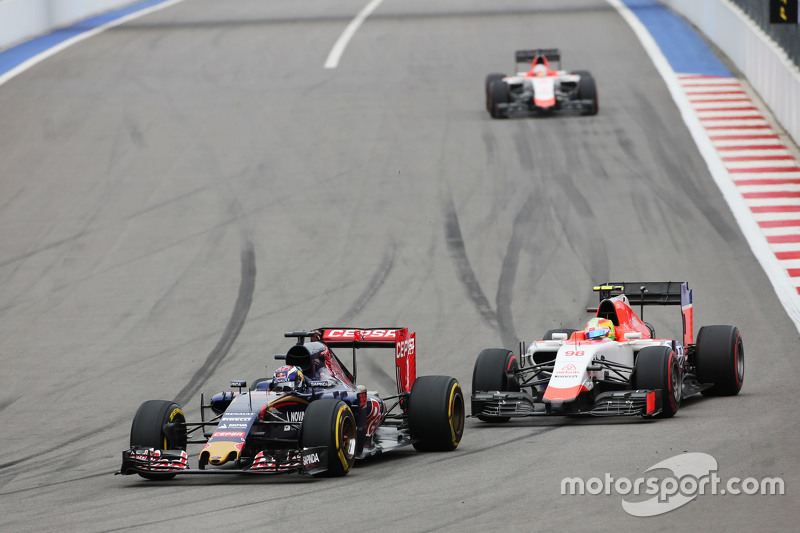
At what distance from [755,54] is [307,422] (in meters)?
22.7

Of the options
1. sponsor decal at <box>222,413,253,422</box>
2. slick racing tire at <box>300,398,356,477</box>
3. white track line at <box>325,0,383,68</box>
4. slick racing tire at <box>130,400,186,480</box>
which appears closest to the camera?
slick racing tire at <box>300,398,356,477</box>

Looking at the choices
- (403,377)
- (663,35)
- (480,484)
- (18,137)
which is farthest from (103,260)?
(663,35)

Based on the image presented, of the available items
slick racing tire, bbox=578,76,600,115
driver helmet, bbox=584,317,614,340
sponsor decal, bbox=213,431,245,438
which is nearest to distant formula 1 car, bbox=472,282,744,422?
driver helmet, bbox=584,317,614,340

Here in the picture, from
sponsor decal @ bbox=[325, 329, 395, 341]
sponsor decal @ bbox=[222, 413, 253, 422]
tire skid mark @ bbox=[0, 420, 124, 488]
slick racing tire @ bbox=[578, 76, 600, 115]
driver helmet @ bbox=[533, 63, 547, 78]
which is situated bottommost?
tire skid mark @ bbox=[0, 420, 124, 488]

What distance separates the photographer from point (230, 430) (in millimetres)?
11703

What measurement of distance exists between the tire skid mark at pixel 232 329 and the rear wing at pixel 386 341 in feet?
10.9

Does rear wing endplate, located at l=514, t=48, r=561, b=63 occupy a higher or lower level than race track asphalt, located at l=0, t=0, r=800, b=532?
higher

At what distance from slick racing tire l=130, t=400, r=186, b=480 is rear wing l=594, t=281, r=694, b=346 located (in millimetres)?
6112

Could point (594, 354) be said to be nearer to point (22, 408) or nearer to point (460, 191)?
point (22, 408)

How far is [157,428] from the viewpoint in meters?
12.0

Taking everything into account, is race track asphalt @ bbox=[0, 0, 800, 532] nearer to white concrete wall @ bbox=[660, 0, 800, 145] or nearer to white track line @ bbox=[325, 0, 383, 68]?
white track line @ bbox=[325, 0, 383, 68]

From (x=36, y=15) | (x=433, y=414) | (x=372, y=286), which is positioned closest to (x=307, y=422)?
(x=433, y=414)

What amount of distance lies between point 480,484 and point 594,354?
3975mm

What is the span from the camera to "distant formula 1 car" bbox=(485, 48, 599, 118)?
2953 cm
